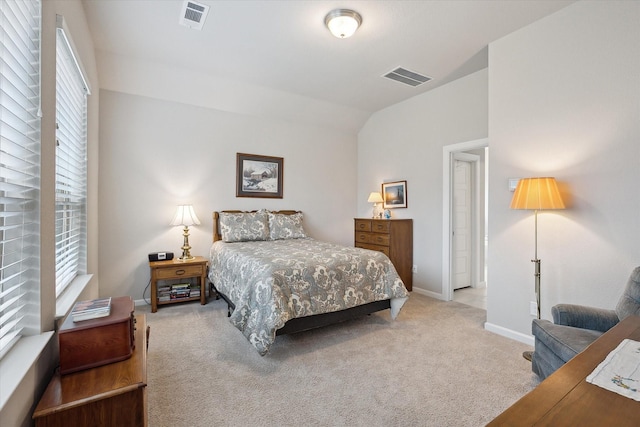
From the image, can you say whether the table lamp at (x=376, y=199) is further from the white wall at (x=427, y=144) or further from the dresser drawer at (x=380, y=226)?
the dresser drawer at (x=380, y=226)

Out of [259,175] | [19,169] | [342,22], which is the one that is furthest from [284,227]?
[19,169]

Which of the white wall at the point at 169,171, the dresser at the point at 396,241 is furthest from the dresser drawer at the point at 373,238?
the white wall at the point at 169,171

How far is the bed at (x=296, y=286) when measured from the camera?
7.68 ft

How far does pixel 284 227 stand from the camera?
429 cm

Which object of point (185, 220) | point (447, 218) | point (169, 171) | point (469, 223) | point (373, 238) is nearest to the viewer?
point (185, 220)

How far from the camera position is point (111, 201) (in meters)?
3.57

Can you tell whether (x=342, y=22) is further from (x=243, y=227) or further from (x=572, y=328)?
(x=572, y=328)

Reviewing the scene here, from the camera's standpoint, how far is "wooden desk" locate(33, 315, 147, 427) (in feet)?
3.66

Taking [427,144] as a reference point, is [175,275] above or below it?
below

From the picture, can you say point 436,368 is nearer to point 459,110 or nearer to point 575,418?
point 575,418

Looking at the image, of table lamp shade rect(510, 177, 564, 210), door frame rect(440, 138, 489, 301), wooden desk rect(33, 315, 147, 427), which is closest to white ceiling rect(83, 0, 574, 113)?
door frame rect(440, 138, 489, 301)

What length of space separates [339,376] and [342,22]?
280cm

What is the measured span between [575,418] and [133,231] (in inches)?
164

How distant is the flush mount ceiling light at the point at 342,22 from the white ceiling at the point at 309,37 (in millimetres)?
46
